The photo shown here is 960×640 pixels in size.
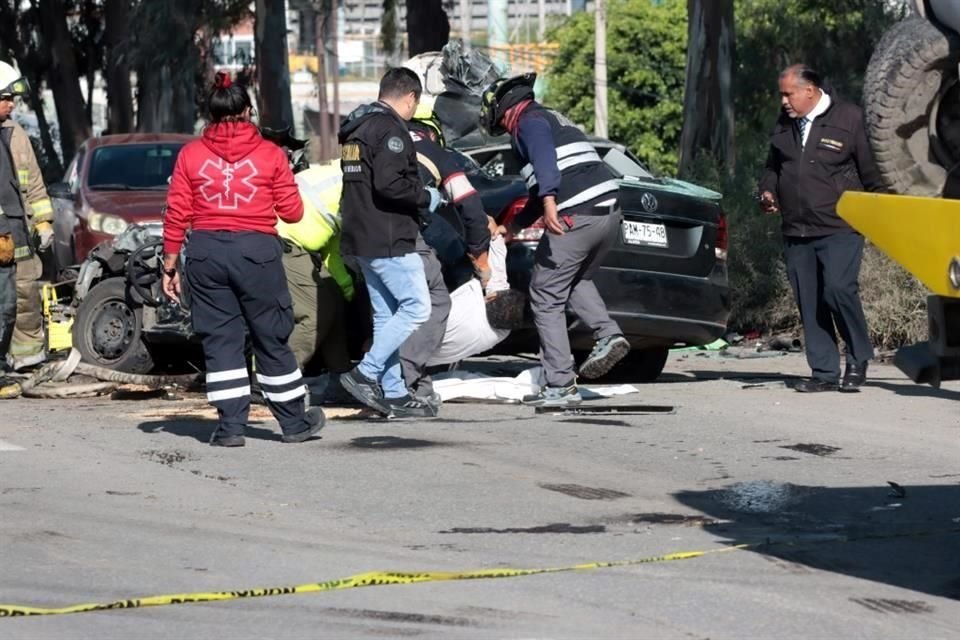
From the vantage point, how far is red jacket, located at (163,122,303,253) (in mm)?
8922

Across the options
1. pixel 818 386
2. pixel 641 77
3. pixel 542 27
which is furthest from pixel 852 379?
pixel 542 27

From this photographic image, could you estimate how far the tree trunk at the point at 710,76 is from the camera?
70.9ft

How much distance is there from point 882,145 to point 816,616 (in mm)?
2317

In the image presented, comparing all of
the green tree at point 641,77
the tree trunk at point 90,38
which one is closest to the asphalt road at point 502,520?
the tree trunk at point 90,38

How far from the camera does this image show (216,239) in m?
8.91

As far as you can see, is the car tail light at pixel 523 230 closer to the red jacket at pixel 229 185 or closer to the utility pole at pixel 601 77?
the red jacket at pixel 229 185

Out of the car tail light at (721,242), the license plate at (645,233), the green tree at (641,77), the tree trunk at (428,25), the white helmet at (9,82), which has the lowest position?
the green tree at (641,77)

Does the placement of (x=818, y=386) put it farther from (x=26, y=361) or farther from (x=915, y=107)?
(x=26, y=361)

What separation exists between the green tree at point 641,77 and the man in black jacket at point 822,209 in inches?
1625

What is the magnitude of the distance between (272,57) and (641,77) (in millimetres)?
29596

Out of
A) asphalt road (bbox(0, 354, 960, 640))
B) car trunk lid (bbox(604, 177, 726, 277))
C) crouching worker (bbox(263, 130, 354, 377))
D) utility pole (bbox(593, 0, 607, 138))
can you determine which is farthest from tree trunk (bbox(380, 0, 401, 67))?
asphalt road (bbox(0, 354, 960, 640))

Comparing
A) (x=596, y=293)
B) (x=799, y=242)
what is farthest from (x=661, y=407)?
(x=799, y=242)

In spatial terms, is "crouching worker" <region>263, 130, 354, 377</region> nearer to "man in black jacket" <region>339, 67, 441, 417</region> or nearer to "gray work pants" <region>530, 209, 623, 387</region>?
"man in black jacket" <region>339, 67, 441, 417</region>

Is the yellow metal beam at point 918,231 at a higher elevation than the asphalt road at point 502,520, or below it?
higher
